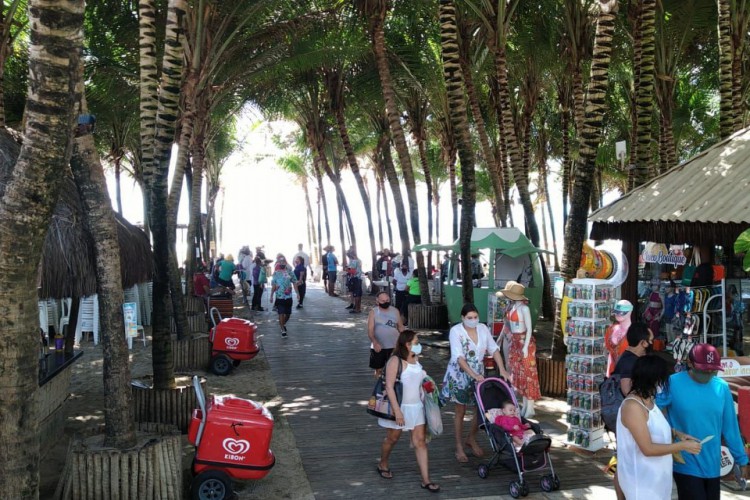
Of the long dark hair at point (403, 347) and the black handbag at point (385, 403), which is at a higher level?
the long dark hair at point (403, 347)

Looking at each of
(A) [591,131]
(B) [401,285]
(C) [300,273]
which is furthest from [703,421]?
(C) [300,273]

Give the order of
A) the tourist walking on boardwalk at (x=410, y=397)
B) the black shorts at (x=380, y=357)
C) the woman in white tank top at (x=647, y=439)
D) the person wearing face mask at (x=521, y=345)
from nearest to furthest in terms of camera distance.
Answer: the woman in white tank top at (x=647, y=439)
the tourist walking on boardwalk at (x=410, y=397)
the person wearing face mask at (x=521, y=345)
the black shorts at (x=380, y=357)

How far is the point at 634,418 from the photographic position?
166 inches

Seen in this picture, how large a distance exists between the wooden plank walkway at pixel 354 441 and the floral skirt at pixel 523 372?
54 centimetres

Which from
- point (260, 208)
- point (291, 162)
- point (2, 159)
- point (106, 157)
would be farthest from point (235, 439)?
point (260, 208)

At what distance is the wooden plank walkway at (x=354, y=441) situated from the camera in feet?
21.5

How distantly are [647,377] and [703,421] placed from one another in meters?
0.63

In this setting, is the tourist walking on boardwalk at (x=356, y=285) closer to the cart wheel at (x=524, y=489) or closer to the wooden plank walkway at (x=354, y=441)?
the wooden plank walkway at (x=354, y=441)

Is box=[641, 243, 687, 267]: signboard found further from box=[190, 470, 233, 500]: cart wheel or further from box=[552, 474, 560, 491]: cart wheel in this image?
box=[190, 470, 233, 500]: cart wheel

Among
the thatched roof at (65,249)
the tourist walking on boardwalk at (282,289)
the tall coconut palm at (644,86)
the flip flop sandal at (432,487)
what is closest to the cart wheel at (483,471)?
the flip flop sandal at (432,487)

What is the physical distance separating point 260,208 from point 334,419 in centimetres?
A: 17142

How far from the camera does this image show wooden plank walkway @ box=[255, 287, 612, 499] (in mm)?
6555

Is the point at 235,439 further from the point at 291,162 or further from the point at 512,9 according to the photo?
the point at 291,162

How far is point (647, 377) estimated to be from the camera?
4.26m
